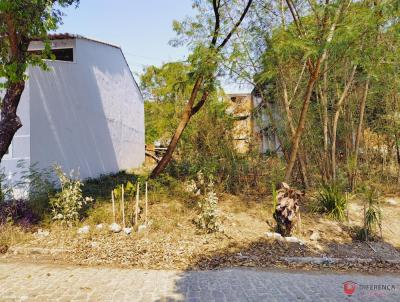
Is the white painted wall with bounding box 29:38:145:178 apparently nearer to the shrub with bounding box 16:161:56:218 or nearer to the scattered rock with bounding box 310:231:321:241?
the shrub with bounding box 16:161:56:218

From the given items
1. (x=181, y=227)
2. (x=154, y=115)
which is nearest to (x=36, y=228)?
(x=181, y=227)

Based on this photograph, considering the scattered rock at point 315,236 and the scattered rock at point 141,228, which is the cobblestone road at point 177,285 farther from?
the scattered rock at point 141,228

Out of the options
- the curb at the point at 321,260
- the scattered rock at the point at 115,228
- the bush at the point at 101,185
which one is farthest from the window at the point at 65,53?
the curb at the point at 321,260

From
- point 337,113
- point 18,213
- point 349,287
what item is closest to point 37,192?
point 18,213

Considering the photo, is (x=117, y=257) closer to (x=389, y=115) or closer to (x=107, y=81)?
(x=389, y=115)

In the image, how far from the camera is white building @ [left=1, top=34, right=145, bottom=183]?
8.41 m

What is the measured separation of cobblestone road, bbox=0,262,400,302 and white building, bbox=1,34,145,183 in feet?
12.8

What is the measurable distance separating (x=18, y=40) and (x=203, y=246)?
4880 millimetres

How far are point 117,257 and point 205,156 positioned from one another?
15.8 ft

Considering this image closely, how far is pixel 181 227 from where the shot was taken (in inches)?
279

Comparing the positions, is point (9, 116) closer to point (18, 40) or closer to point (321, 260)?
point (18, 40)

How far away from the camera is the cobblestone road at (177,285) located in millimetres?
4094

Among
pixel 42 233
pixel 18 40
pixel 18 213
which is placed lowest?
pixel 42 233

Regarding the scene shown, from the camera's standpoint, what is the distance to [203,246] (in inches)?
243
